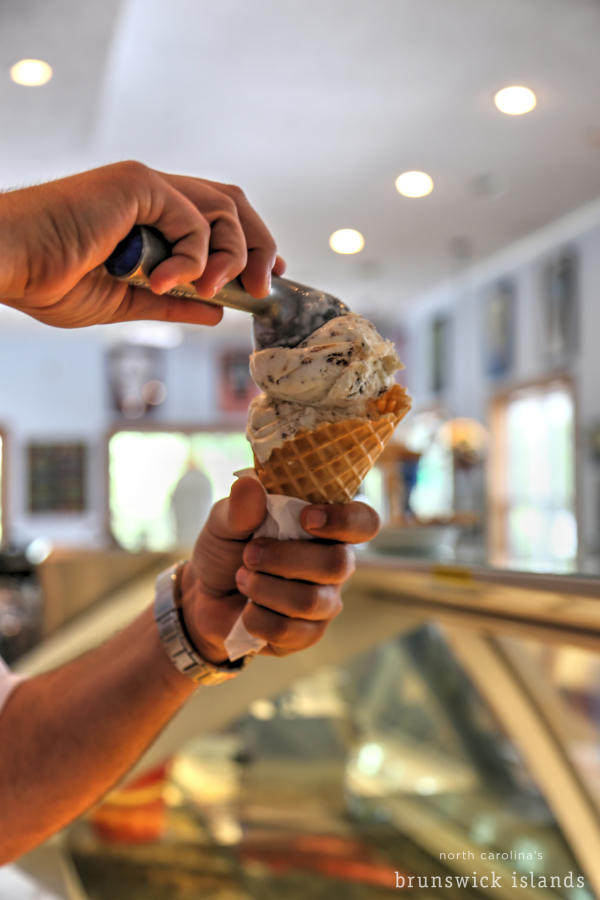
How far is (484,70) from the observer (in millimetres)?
4844

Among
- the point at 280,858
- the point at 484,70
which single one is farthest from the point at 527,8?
the point at 280,858

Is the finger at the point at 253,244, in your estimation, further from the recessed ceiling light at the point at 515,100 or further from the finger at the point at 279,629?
the recessed ceiling light at the point at 515,100

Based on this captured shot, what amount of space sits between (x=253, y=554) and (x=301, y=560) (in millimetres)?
49

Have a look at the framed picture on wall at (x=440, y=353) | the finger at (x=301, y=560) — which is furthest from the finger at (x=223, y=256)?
the framed picture on wall at (x=440, y=353)

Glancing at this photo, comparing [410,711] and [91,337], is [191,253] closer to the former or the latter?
[410,711]

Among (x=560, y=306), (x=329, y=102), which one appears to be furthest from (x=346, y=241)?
(x=329, y=102)

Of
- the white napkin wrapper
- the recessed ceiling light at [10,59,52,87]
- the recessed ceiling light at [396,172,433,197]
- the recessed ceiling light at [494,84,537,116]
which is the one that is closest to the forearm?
the white napkin wrapper

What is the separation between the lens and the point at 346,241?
8203 mm

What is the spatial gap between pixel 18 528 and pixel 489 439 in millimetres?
6078

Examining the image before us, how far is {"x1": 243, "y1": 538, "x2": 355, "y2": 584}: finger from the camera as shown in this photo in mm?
817

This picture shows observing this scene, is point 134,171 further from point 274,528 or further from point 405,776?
point 405,776

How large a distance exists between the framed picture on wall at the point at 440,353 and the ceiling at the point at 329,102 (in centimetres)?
251

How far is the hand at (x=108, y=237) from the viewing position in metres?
0.66

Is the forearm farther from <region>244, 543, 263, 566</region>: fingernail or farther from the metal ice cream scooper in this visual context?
the metal ice cream scooper
